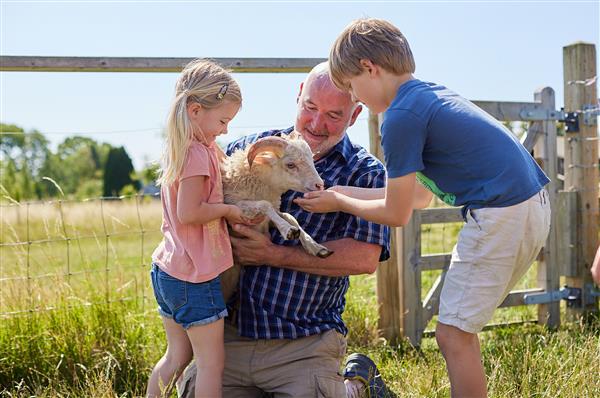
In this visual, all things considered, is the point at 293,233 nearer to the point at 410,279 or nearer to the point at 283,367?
the point at 283,367

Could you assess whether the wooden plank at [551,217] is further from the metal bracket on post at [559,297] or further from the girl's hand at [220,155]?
the girl's hand at [220,155]

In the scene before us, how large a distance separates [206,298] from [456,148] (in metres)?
1.44

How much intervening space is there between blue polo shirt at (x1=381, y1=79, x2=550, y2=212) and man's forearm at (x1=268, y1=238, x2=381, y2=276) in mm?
657

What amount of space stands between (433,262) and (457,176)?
315 centimetres

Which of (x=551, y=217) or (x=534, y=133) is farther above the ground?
(x=534, y=133)

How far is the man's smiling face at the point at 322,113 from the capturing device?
3908mm

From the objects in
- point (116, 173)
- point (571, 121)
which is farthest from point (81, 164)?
point (571, 121)

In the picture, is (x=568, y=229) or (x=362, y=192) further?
(x=568, y=229)

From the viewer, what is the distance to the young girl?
137 inches

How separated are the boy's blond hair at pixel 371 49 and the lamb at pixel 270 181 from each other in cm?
58

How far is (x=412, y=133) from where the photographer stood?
3127 millimetres

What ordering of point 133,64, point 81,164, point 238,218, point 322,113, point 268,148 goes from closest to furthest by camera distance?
point 238,218 < point 268,148 < point 322,113 < point 133,64 < point 81,164

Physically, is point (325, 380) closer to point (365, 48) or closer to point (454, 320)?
point (454, 320)

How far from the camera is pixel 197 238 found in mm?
3580
